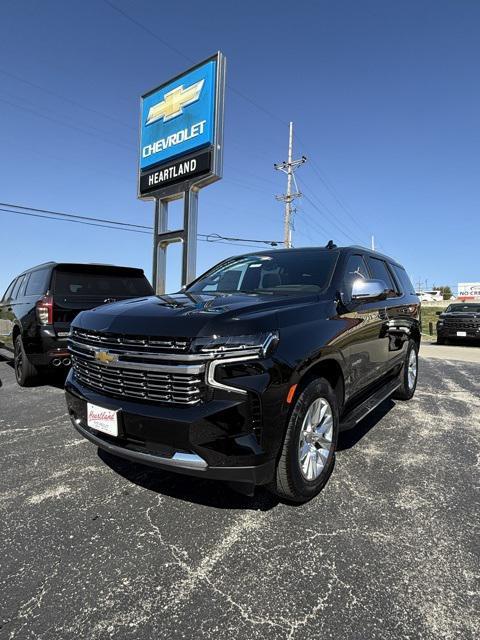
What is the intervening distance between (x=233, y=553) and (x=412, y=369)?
14.3 feet

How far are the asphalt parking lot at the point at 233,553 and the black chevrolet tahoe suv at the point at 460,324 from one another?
1238cm

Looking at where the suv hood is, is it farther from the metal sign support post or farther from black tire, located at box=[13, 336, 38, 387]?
the metal sign support post

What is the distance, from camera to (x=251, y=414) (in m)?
2.18


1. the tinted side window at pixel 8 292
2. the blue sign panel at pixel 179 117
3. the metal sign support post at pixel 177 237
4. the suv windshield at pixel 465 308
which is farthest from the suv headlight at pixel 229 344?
the suv windshield at pixel 465 308

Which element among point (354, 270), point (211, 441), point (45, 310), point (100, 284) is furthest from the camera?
point (100, 284)

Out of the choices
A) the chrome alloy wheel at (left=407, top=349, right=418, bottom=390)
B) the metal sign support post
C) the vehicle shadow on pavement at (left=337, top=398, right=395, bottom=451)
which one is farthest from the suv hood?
the metal sign support post

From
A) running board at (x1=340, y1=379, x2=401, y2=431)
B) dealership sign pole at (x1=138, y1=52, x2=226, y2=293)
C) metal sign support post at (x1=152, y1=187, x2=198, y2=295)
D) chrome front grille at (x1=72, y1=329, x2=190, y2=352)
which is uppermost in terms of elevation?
dealership sign pole at (x1=138, y1=52, x2=226, y2=293)

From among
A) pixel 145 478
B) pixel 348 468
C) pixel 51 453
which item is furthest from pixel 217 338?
pixel 51 453

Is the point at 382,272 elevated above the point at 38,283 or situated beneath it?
elevated above

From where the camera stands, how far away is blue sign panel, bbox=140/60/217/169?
9828 mm

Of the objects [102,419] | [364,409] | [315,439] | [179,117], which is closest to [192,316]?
[102,419]

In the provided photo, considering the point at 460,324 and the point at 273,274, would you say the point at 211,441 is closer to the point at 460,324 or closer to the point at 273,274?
the point at 273,274

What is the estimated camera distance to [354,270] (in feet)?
12.5

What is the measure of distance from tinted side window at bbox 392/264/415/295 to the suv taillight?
457 centimetres
